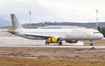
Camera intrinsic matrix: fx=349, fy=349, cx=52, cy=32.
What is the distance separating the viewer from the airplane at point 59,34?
66.0 m

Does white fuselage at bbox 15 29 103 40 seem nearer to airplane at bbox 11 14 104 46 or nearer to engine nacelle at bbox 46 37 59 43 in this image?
airplane at bbox 11 14 104 46

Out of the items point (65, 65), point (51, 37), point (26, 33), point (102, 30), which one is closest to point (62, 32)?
point (51, 37)

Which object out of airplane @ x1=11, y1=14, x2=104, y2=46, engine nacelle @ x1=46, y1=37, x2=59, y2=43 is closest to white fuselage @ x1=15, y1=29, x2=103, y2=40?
airplane @ x1=11, y1=14, x2=104, y2=46

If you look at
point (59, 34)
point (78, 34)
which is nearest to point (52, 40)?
point (59, 34)

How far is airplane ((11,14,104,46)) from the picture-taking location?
66000mm

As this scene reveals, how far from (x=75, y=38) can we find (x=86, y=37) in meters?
2.27

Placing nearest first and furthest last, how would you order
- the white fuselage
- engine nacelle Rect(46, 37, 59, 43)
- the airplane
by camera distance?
the white fuselage → the airplane → engine nacelle Rect(46, 37, 59, 43)

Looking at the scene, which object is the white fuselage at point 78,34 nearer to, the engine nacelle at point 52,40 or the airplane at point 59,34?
the airplane at point 59,34

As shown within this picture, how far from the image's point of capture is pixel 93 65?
2898cm

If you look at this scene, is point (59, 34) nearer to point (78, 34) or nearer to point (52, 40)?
point (52, 40)

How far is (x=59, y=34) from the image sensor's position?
69.2 m

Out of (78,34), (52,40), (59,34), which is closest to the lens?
(78,34)

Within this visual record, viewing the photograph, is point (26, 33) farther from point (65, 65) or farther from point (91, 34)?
point (65, 65)

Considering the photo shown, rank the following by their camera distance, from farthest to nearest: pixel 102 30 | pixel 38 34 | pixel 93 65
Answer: pixel 102 30
pixel 38 34
pixel 93 65
